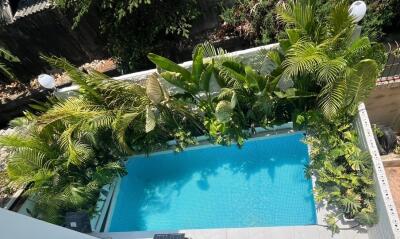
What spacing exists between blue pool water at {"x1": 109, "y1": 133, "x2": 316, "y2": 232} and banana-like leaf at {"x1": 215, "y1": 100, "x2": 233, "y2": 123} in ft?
3.59

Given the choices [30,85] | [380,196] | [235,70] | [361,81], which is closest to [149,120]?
[235,70]

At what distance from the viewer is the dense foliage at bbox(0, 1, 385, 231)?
5734mm

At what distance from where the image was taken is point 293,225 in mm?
6047

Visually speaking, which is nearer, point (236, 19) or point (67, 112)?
point (67, 112)

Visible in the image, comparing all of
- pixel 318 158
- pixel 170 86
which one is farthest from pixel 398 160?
pixel 170 86

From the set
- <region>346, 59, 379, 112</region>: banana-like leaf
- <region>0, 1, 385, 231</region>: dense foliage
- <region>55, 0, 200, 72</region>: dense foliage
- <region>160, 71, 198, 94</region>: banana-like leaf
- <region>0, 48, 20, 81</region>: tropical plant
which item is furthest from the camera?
<region>0, 48, 20, 81</region>: tropical plant

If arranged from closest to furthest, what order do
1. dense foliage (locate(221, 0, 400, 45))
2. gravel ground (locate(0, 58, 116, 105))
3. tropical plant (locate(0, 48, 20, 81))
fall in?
dense foliage (locate(221, 0, 400, 45)) → tropical plant (locate(0, 48, 20, 81)) → gravel ground (locate(0, 58, 116, 105))

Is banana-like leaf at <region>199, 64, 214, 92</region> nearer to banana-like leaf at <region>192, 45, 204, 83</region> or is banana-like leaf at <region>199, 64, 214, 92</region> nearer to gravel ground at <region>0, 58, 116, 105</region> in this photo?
banana-like leaf at <region>192, 45, 204, 83</region>

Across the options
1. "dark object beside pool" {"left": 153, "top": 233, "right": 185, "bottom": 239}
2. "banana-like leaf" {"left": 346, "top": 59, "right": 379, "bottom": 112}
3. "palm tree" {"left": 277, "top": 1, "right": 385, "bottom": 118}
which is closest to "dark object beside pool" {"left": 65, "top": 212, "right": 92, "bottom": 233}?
"dark object beside pool" {"left": 153, "top": 233, "right": 185, "bottom": 239}

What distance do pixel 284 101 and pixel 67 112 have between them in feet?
14.7

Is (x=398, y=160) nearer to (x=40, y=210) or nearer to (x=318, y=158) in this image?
(x=318, y=158)

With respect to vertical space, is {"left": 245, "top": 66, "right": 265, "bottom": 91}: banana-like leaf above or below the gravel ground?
below

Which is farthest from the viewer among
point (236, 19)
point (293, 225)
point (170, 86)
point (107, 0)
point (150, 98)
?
point (236, 19)

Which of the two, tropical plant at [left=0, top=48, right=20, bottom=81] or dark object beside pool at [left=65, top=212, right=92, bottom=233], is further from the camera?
tropical plant at [left=0, top=48, right=20, bottom=81]
